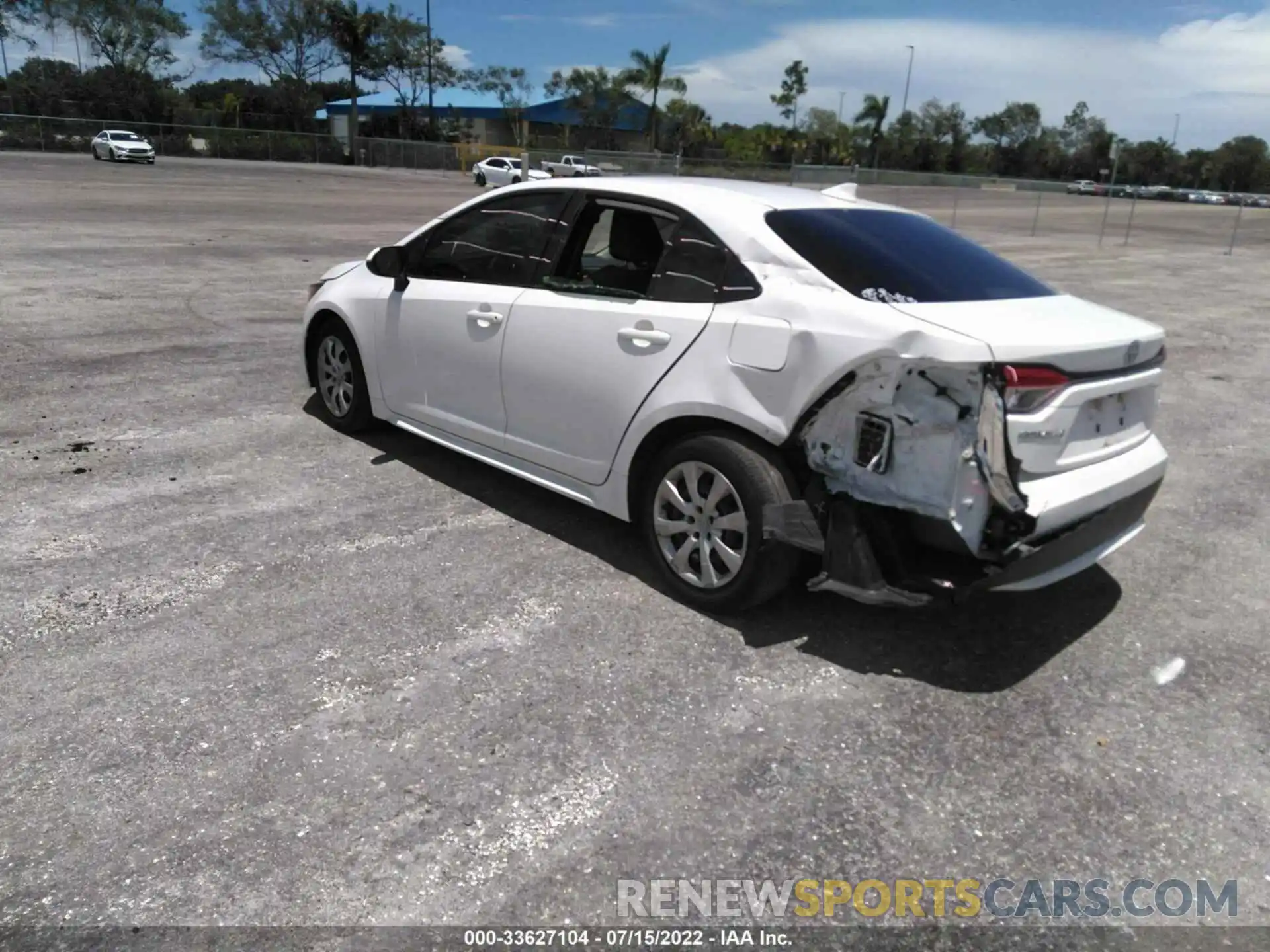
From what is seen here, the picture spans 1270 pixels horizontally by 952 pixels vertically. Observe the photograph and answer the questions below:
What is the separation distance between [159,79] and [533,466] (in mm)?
82897

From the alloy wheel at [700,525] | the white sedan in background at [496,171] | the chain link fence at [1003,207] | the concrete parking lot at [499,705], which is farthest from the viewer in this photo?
the white sedan in background at [496,171]

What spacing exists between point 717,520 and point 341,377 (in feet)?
10.0

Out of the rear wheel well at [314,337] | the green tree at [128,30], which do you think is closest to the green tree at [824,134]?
the green tree at [128,30]

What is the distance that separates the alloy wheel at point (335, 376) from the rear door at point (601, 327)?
162cm

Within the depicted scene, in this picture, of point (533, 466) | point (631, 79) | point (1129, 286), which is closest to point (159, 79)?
point (631, 79)

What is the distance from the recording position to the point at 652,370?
13.0 feet

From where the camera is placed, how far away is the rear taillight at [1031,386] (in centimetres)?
324

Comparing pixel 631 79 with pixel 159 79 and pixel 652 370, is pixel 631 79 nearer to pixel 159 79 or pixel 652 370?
pixel 159 79

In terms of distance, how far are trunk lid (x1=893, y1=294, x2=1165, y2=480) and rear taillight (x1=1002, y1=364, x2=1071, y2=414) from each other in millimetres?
13

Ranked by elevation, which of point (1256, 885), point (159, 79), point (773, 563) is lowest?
point (1256, 885)

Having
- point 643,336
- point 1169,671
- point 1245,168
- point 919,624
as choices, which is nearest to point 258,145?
point 643,336

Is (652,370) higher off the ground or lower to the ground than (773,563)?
higher

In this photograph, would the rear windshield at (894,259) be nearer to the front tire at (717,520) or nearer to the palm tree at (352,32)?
the front tire at (717,520)

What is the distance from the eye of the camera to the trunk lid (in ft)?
10.8
